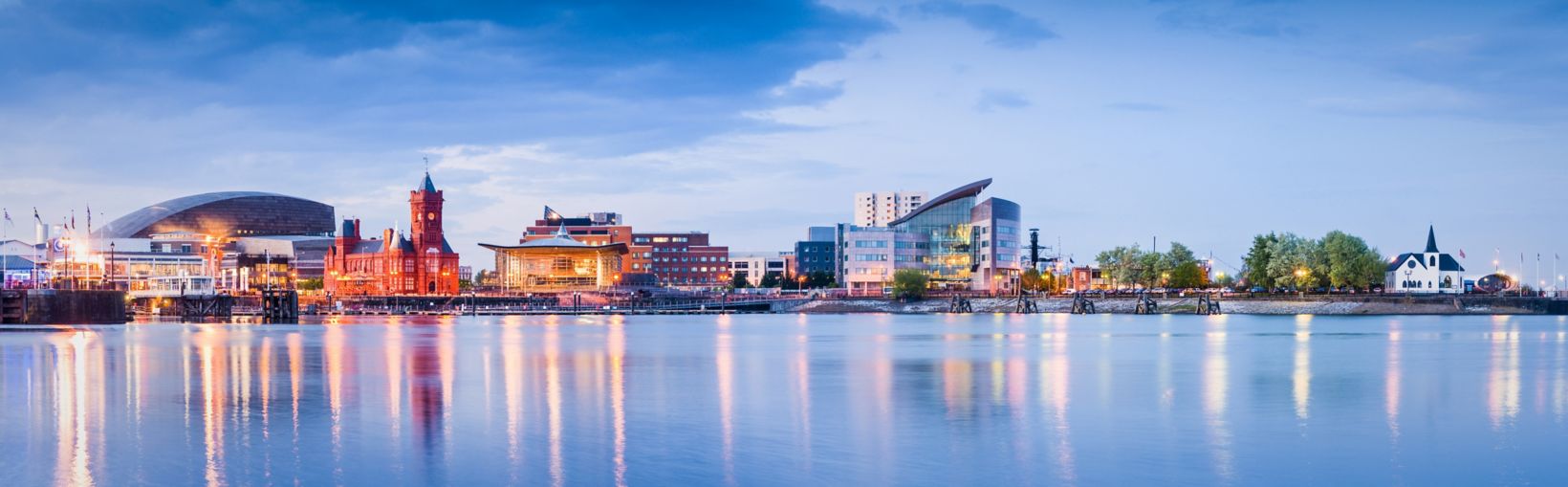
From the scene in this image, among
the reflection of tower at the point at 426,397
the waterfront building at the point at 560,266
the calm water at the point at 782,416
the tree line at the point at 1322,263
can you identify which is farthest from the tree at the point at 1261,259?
the reflection of tower at the point at 426,397

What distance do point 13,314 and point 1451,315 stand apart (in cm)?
11568

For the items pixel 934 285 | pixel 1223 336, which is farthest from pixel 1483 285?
pixel 1223 336

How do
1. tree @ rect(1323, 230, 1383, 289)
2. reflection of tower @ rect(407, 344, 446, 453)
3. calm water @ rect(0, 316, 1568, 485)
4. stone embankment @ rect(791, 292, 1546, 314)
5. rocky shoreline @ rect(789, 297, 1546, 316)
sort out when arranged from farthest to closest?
tree @ rect(1323, 230, 1383, 289) < stone embankment @ rect(791, 292, 1546, 314) < rocky shoreline @ rect(789, 297, 1546, 316) < reflection of tower @ rect(407, 344, 446, 453) < calm water @ rect(0, 316, 1568, 485)

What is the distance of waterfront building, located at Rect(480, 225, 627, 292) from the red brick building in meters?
7.92

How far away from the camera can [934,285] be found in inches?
6939

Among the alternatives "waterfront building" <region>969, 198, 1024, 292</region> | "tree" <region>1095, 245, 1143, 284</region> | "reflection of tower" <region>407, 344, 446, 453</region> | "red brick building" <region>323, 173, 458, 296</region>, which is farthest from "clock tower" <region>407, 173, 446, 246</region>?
"reflection of tower" <region>407, 344, 446, 453</region>

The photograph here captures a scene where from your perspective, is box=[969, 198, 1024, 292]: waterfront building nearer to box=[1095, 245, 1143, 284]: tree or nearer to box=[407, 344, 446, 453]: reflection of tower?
box=[1095, 245, 1143, 284]: tree

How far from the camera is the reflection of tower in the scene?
1043 inches

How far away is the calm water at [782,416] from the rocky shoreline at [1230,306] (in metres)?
63.8

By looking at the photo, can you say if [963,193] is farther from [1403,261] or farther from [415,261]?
[415,261]

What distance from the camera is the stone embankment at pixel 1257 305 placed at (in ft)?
386

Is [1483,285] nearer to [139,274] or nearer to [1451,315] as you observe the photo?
[1451,315]

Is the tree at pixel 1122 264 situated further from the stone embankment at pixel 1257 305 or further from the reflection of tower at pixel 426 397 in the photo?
the reflection of tower at pixel 426 397

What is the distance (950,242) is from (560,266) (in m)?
54.2
